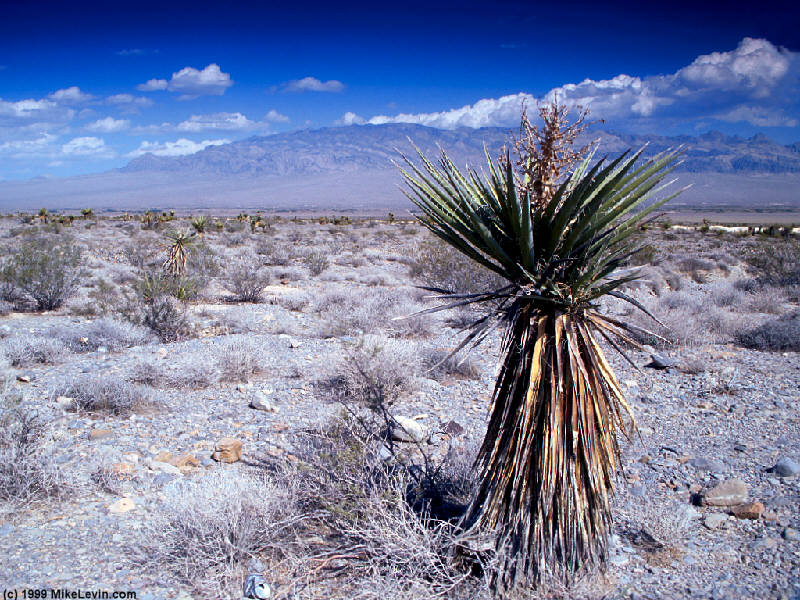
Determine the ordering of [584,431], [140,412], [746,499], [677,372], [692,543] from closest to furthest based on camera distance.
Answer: [584,431] < [692,543] < [746,499] < [140,412] < [677,372]

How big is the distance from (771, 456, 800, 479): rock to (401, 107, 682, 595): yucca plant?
2416 mm

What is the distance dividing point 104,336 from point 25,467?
16.0 feet

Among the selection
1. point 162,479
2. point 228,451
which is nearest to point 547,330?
point 228,451

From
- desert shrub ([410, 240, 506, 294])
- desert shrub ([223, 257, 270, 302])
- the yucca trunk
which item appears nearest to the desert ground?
the yucca trunk

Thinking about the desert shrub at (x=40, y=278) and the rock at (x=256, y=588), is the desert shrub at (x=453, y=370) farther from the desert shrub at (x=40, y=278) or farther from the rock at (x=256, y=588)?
the desert shrub at (x=40, y=278)

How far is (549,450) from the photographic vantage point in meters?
2.77

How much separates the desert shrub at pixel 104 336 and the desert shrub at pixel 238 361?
190 centimetres

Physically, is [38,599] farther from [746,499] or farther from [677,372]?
[677,372]

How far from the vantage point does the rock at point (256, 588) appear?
3.14m

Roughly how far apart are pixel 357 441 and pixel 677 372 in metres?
5.38

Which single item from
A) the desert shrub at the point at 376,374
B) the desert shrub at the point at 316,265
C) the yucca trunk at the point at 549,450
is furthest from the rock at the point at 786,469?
the desert shrub at the point at 316,265

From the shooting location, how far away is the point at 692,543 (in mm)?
3643

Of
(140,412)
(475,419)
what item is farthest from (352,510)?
(140,412)

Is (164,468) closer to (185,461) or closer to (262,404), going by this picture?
(185,461)
